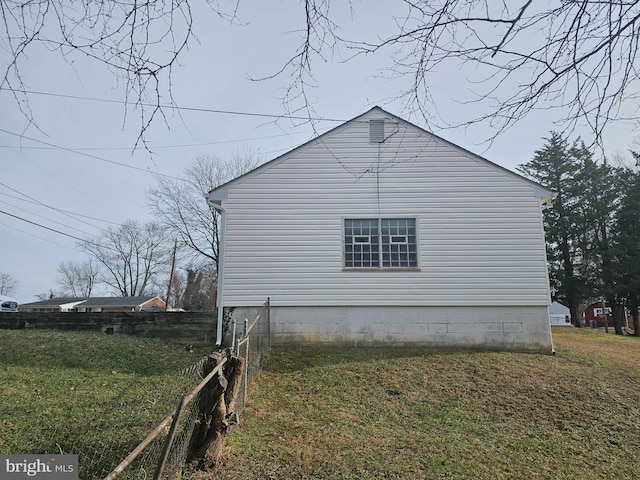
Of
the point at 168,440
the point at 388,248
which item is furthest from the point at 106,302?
the point at 168,440

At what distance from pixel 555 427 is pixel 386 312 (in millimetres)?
4981

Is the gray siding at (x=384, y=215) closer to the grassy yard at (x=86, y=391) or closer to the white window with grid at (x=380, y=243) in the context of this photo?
the white window with grid at (x=380, y=243)

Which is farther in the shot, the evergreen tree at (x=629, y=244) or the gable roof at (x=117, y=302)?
the gable roof at (x=117, y=302)

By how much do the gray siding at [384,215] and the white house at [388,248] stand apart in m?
0.03

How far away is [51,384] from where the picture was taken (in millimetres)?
6168

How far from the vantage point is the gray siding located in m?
10.2

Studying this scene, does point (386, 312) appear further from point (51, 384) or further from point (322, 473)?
point (51, 384)

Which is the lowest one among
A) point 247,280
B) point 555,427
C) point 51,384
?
→ point 555,427

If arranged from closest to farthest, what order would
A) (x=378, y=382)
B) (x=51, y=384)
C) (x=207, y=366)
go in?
(x=207, y=366)
(x=51, y=384)
(x=378, y=382)

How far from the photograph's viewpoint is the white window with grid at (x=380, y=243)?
10398 millimetres

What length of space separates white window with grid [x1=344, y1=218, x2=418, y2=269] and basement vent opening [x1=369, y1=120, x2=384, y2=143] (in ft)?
7.61

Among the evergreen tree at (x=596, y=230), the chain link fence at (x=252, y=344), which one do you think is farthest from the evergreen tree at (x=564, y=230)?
the chain link fence at (x=252, y=344)

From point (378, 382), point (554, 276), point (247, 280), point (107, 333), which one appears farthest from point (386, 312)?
point (554, 276)

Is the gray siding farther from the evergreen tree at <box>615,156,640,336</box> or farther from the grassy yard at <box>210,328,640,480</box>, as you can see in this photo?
the evergreen tree at <box>615,156,640,336</box>
